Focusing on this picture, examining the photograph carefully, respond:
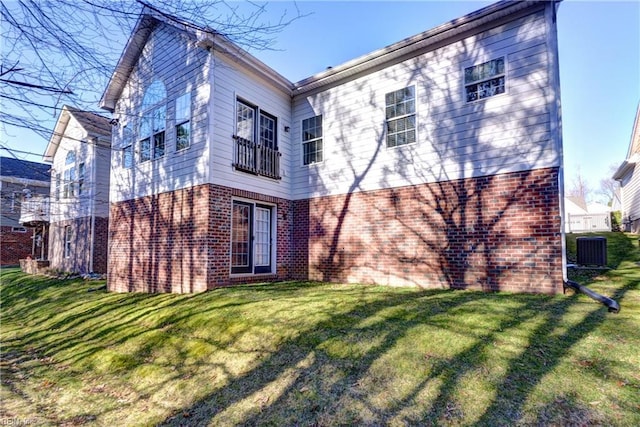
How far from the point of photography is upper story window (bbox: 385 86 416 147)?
329 inches

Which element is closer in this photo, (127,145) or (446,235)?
(446,235)

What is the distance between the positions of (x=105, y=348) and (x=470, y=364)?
19.7ft

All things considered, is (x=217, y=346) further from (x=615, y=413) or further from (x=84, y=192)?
(x=84, y=192)

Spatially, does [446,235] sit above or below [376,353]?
above

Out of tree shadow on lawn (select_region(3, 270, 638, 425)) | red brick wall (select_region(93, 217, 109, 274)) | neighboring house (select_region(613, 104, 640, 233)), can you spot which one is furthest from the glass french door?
neighboring house (select_region(613, 104, 640, 233))

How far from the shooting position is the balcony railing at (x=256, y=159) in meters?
8.94

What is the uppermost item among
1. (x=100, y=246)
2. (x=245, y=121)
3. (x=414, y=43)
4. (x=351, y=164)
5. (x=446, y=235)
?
(x=414, y=43)

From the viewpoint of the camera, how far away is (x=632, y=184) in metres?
16.3

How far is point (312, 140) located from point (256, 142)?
67.0 inches

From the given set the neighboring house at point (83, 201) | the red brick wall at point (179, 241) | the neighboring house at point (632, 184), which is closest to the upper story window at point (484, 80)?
the red brick wall at point (179, 241)

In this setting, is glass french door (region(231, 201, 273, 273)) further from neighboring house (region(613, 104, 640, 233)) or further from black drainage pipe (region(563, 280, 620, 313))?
neighboring house (region(613, 104, 640, 233))

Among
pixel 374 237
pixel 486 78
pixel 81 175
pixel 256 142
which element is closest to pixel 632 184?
pixel 486 78

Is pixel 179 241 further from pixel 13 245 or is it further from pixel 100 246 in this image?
pixel 13 245

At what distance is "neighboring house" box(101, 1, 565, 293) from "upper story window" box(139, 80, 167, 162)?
0.06 metres
